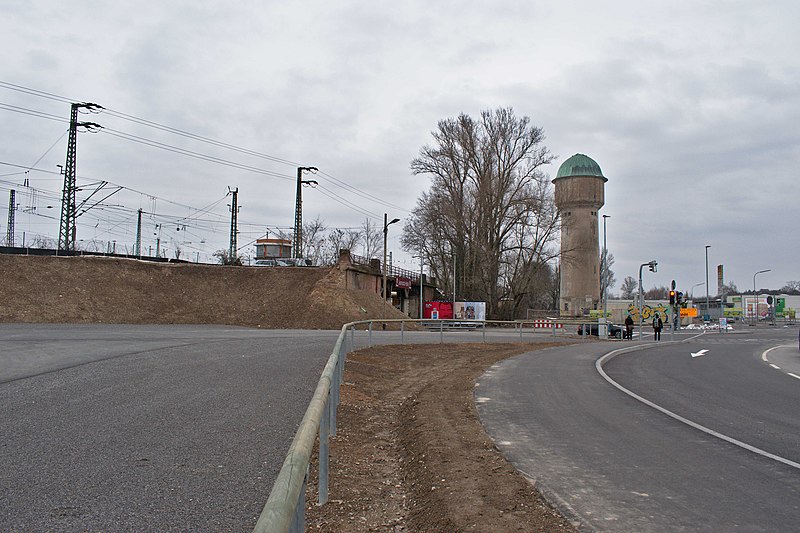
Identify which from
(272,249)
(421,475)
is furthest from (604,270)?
(421,475)

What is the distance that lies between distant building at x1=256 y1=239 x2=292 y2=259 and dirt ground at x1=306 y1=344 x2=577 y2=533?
4906cm

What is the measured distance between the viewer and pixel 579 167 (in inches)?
3024

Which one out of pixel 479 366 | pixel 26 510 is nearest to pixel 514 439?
pixel 26 510

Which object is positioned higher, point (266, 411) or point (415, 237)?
point (415, 237)

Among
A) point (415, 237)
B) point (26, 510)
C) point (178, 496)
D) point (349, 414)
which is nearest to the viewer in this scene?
point (26, 510)

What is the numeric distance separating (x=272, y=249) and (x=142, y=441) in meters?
54.6

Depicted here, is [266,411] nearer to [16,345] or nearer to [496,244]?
[16,345]

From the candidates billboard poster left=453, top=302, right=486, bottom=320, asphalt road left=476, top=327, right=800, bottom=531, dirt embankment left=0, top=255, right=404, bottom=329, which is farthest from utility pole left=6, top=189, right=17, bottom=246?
asphalt road left=476, top=327, right=800, bottom=531

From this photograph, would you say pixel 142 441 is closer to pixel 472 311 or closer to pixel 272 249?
pixel 472 311

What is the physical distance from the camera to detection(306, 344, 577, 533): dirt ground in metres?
5.15

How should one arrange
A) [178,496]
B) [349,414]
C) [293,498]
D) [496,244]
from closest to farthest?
1. [293,498]
2. [178,496]
3. [349,414]
4. [496,244]

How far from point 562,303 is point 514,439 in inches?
2734

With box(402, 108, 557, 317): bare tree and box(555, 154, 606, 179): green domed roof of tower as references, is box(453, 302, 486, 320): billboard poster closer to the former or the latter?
box(402, 108, 557, 317): bare tree

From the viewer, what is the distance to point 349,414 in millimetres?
10406
